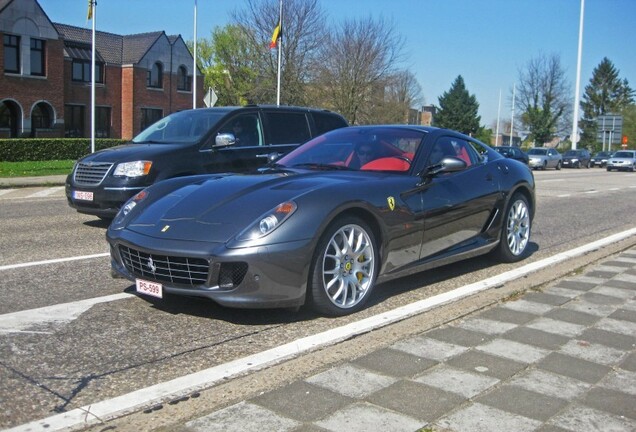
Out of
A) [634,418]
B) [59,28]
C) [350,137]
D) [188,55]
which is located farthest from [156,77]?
[634,418]

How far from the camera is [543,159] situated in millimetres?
43688

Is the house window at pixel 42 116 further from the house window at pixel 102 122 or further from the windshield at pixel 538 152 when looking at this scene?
the windshield at pixel 538 152

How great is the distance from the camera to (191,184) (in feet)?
17.4

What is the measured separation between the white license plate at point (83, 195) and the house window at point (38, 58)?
3239 cm

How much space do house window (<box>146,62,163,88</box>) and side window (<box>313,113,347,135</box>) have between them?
1487 inches

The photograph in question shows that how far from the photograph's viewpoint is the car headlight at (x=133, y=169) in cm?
845

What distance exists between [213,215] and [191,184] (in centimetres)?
82

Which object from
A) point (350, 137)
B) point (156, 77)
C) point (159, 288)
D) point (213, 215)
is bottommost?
point (159, 288)

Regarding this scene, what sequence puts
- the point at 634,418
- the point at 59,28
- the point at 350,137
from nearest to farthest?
the point at 634,418 < the point at 350,137 < the point at 59,28

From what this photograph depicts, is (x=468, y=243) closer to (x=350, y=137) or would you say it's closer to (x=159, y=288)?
(x=350, y=137)

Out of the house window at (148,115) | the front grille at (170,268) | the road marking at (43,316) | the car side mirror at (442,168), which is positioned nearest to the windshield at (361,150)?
the car side mirror at (442,168)

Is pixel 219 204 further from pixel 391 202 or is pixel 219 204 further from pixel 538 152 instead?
pixel 538 152

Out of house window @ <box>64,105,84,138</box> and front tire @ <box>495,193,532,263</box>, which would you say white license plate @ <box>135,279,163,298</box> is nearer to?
front tire @ <box>495,193,532,263</box>

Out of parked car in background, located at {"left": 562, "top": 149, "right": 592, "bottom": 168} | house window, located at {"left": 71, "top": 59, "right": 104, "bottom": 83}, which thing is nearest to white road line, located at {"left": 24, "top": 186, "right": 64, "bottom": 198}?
house window, located at {"left": 71, "top": 59, "right": 104, "bottom": 83}
